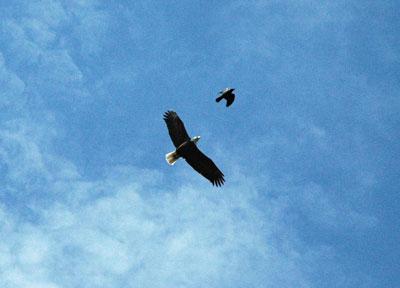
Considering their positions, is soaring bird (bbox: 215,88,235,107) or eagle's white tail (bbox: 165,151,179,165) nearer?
soaring bird (bbox: 215,88,235,107)

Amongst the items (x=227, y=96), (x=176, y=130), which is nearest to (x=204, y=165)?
(x=176, y=130)

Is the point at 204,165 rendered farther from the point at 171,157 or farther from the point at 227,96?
the point at 227,96

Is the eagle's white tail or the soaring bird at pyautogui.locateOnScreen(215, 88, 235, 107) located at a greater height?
the soaring bird at pyautogui.locateOnScreen(215, 88, 235, 107)

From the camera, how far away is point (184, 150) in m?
32.0

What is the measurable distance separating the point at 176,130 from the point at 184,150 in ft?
3.61

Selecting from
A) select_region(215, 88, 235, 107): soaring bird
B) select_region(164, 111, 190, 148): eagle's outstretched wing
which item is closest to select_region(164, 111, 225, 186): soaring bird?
select_region(164, 111, 190, 148): eagle's outstretched wing

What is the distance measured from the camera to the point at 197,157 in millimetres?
32219

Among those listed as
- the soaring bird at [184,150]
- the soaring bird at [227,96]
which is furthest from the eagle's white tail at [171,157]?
the soaring bird at [227,96]

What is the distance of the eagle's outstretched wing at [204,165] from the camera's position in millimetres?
32000

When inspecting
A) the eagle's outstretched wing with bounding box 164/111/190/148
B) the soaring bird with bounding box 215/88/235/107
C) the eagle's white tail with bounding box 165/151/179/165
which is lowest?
the eagle's white tail with bounding box 165/151/179/165

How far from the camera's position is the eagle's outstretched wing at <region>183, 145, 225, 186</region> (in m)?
32.0

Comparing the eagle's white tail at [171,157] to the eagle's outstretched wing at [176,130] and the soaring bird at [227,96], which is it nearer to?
the eagle's outstretched wing at [176,130]

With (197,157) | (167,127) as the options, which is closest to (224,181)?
(197,157)

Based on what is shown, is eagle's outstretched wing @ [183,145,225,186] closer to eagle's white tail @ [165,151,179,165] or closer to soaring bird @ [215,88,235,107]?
eagle's white tail @ [165,151,179,165]
